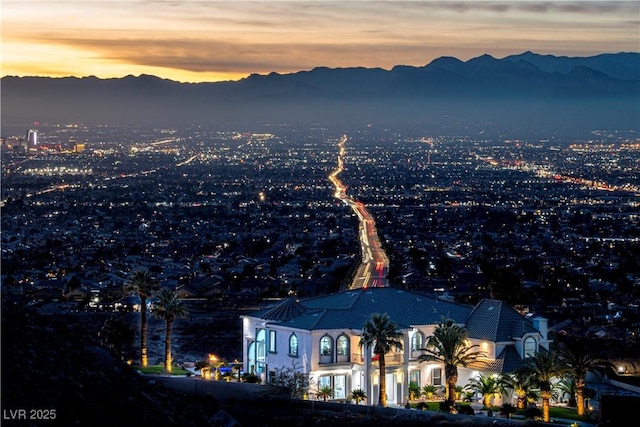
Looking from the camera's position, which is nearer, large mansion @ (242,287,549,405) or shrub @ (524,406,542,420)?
shrub @ (524,406,542,420)

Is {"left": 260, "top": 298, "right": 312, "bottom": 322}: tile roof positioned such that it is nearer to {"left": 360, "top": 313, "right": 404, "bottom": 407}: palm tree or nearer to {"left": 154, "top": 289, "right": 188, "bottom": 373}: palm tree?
{"left": 154, "top": 289, "right": 188, "bottom": 373}: palm tree

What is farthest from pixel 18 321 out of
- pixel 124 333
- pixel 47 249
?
pixel 47 249

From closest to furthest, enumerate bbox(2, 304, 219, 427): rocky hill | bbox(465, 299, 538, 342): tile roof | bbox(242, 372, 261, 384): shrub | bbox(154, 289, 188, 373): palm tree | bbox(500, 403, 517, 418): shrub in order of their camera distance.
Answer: bbox(2, 304, 219, 427): rocky hill < bbox(500, 403, 517, 418): shrub < bbox(242, 372, 261, 384): shrub < bbox(465, 299, 538, 342): tile roof < bbox(154, 289, 188, 373): palm tree

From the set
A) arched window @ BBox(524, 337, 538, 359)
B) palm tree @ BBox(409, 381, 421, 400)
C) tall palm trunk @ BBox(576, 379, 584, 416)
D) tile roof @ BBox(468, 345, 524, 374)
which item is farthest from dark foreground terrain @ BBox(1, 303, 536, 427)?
arched window @ BBox(524, 337, 538, 359)

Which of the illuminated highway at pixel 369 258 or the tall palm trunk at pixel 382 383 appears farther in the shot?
Result: the illuminated highway at pixel 369 258

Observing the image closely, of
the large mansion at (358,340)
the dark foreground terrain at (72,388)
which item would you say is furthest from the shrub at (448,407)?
the dark foreground terrain at (72,388)

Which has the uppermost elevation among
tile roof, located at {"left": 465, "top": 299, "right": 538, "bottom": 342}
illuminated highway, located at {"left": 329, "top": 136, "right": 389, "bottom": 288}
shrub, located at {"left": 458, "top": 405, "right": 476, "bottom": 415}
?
illuminated highway, located at {"left": 329, "top": 136, "right": 389, "bottom": 288}

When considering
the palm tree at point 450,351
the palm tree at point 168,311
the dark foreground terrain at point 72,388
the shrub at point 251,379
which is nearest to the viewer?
the dark foreground terrain at point 72,388

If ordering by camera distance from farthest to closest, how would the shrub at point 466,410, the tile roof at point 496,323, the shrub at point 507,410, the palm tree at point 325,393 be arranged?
the tile roof at point 496,323 → the palm tree at point 325,393 → the shrub at point 466,410 → the shrub at point 507,410

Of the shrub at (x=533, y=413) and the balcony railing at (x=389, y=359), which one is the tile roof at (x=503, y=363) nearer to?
the balcony railing at (x=389, y=359)
